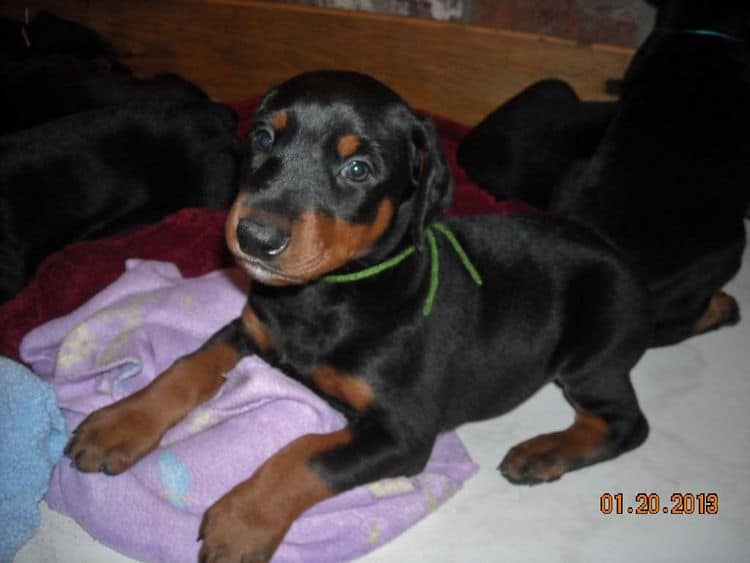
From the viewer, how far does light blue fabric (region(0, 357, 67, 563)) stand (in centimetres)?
260

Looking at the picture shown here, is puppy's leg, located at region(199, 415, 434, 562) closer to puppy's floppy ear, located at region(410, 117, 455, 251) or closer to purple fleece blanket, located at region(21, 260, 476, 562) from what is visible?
purple fleece blanket, located at region(21, 260, 476, 562)

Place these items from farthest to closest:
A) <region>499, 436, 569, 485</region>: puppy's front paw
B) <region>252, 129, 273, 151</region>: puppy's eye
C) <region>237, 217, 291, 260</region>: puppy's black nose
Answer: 1. <region>499, 436, 569, 485</region>: puppy's front paw
2. <region>252, 129, 273, 151</region>: puppy's eye
3. <region>237, 217, 291, 260</region>: puppy's black nose

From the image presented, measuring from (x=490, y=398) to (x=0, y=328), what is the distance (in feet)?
7.24

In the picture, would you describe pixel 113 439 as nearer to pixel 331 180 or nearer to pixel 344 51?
pixel 331 180

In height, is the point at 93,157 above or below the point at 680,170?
below

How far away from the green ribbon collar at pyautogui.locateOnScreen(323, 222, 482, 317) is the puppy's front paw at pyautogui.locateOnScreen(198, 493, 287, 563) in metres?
0.85

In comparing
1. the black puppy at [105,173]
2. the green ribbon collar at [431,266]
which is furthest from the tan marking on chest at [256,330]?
the black puppy at [105,173]

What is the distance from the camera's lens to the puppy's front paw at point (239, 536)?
2361 millimetres

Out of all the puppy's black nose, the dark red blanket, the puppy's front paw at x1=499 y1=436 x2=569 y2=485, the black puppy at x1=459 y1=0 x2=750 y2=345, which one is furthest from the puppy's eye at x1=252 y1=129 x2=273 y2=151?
the black puppy at x1=459 y1=0 x2=750 y2=345

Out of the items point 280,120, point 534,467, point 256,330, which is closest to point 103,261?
point 256,330

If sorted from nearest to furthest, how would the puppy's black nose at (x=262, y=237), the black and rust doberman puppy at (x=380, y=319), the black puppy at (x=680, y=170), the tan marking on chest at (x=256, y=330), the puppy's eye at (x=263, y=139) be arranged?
the puppy's black nose at (x=262, y=237), the black and rust doberman puppy at (x=380, y=319), the puppy's eye at (x=263, y=139), the tan marking on chest at (x=256, y=330), the black puppy at (x=680, y=170)

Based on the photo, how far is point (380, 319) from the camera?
2670 millimetres

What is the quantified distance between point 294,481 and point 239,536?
Answer: 0.24m

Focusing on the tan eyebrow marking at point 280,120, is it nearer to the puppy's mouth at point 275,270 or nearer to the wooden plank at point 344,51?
the puppy's mouth at point 275,270
